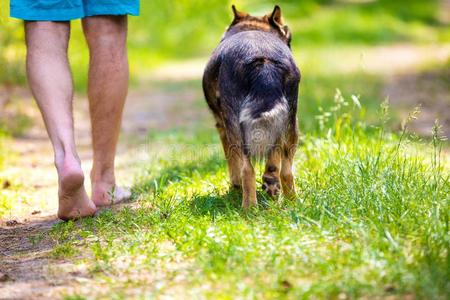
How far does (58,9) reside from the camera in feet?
12.6

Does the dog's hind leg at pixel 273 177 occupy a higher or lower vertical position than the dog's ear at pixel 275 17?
lower

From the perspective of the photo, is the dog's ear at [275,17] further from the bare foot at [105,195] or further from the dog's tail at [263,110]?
the bare foot at [105,195]

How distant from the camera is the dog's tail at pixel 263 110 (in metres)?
3.51

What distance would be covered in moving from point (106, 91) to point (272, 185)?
1128 millimetres

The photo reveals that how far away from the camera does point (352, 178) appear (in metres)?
3.75

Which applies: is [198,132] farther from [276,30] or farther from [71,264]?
[71,264]

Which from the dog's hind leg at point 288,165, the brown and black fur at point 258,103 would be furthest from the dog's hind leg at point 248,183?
the dog's hind leg at point 288,165

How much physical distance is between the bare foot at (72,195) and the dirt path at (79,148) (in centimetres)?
15

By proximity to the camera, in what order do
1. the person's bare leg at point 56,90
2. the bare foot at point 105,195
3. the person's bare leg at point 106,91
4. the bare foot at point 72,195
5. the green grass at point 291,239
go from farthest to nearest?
1. the bare foot at point 105,195
2. the person's bare leg at point 106,91
3. the person's bare leg at point 56,90
4. the bare foot at point 72,195
5. the green grass at point 291,239

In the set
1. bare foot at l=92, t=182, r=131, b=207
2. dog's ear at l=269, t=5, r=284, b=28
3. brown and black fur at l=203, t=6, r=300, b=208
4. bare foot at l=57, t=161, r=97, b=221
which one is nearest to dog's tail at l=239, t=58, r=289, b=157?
brown and black fur at l=203, t=6, r=300, b=208

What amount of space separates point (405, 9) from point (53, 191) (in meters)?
14.1

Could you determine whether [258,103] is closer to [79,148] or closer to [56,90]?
[56,90]

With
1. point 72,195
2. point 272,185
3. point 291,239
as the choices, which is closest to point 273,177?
point 272,185

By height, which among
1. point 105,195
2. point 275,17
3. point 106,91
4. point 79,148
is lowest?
point 79,148
